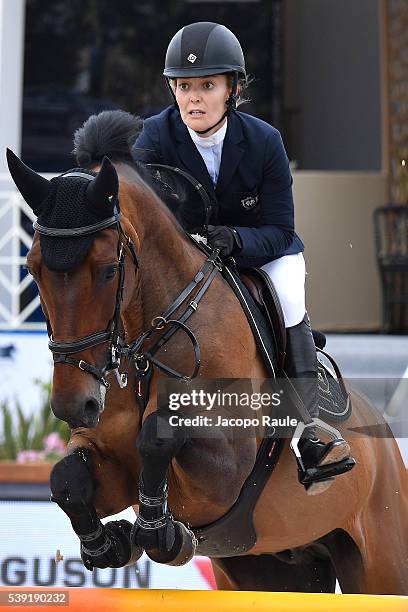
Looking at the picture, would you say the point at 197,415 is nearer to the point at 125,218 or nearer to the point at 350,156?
the point at 125,218

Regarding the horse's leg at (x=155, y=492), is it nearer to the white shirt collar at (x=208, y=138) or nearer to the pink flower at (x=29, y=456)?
the white shirt collar at (x=208, y=138)

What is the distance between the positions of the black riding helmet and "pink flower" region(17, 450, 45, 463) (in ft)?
10.3

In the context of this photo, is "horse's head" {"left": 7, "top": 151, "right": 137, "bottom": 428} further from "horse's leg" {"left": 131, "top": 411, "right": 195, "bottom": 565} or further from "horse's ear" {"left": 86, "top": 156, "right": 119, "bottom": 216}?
"horse's leg" {"left": 131, "top": 411, "right": 195, "bottom": 565}

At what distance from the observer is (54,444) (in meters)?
5.71

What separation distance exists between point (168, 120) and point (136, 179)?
13.3 inches

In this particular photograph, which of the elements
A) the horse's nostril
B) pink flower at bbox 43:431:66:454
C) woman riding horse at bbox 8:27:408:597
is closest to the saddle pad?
woman riding horse at bbox 8:27:408:597

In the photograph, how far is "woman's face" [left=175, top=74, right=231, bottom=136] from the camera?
9.80 ft

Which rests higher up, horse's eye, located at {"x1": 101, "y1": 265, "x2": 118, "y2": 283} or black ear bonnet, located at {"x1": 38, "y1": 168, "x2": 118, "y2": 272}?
black ear bonnet, located at {"x1": 38, "y1": 168, "x2": 118, "y2": 272}

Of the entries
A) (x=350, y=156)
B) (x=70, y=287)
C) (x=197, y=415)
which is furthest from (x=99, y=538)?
(x=350, y=156)

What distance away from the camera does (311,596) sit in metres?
2.62

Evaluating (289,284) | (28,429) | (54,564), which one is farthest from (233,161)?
(28,429)

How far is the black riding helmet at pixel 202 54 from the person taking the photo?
295 centimetres

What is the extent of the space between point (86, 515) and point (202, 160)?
1106 mm

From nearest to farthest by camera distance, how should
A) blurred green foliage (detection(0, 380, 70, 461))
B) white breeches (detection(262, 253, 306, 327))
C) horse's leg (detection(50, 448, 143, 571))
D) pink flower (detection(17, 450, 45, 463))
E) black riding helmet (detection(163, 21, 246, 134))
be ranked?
horse's leg (detection(50, 448, 143, 571)) < black riding helmet (detection(163, 21, 246, 134)) < white breeches (detection(262, 253, 306, 327)) < pink flower (detection(17, 450, 45, 463)) < blurred green foliage (detection(0, 380, 70, 461))
